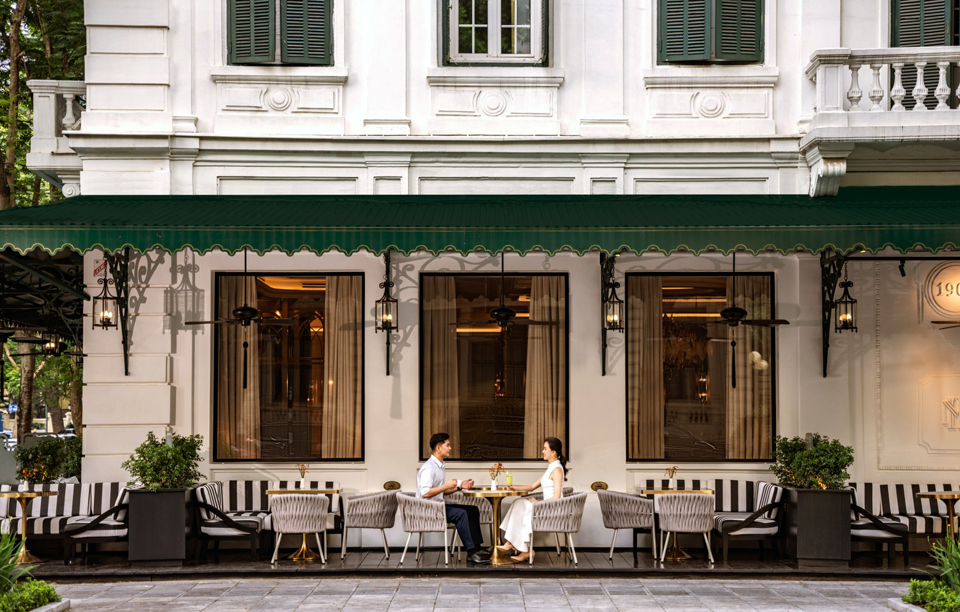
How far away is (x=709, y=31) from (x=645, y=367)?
419 centimetres

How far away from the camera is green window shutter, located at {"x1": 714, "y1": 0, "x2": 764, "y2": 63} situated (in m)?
11.7

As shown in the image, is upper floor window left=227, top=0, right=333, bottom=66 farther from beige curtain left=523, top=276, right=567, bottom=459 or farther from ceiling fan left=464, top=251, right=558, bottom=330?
beige curtain left=523, top=276, right=567, bottom=459

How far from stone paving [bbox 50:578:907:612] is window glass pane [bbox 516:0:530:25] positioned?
6699mm

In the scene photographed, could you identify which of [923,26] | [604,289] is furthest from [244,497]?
[923,26]

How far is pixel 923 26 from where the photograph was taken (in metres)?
11.6

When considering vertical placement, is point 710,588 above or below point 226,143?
below

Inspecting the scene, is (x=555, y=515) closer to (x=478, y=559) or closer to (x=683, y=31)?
(x=478, y=559)

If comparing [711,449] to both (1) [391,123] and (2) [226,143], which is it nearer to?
(1) [391,123]

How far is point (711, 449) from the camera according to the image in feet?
38.6

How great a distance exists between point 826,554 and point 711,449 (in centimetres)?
198

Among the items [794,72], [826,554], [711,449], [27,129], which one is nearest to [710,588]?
[826,554]

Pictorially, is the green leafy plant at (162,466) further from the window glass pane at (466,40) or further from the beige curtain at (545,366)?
the window glass pane at (466,40)

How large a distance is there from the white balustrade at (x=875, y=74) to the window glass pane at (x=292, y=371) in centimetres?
593

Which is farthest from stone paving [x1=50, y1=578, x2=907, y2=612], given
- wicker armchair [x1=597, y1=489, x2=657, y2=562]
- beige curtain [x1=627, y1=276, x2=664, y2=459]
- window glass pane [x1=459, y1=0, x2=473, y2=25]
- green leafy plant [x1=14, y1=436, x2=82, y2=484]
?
window glass pane [x1=459, y1=0, x2=473, y2=25]
